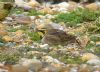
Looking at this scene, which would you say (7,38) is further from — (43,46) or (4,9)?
(4,9)

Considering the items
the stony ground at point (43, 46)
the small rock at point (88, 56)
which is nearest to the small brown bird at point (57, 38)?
the stony ground at point (43, 46)

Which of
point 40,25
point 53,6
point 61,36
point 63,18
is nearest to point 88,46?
point 61,36

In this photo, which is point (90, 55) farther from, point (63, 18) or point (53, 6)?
point (53, 6)

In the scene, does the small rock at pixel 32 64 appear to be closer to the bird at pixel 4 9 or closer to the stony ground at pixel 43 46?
the stony ground at pixel 43 46

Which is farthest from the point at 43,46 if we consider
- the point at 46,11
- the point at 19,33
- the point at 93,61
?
the point at 46,11

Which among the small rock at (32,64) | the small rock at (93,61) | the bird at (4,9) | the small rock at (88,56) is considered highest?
the bird at (4,9)
